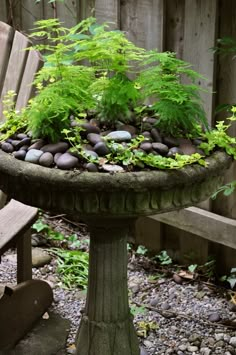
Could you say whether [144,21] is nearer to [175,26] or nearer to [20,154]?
[175,26]

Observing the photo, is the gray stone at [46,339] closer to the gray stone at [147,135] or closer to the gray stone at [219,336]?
the gray stone at [219,336]

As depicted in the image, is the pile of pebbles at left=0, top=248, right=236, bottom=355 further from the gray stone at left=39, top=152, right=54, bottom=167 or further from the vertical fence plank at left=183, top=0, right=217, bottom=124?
the gray stone at left=39, top=152, right=54, bottom=167

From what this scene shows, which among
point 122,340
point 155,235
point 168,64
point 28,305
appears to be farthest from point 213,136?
point 155,235

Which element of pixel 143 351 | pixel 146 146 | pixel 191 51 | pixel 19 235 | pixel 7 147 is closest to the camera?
pixel 146 146

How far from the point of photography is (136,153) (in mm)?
2244

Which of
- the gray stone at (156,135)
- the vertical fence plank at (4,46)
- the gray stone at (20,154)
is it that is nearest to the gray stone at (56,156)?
the gray stone at (20,154)

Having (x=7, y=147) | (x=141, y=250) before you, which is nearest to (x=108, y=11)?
(x=141, y=250)

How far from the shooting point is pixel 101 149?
2.28 metres

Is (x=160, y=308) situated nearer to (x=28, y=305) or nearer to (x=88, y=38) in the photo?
(x=28, y=305)

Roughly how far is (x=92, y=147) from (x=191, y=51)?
130cm

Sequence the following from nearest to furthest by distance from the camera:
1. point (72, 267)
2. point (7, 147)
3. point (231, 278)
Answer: point (7, 147) < point (231, 278) < point (72, 267)

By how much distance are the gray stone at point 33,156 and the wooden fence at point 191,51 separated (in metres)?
1.22

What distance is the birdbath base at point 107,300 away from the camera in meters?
2.56

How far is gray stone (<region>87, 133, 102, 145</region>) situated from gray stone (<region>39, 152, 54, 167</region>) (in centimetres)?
14
